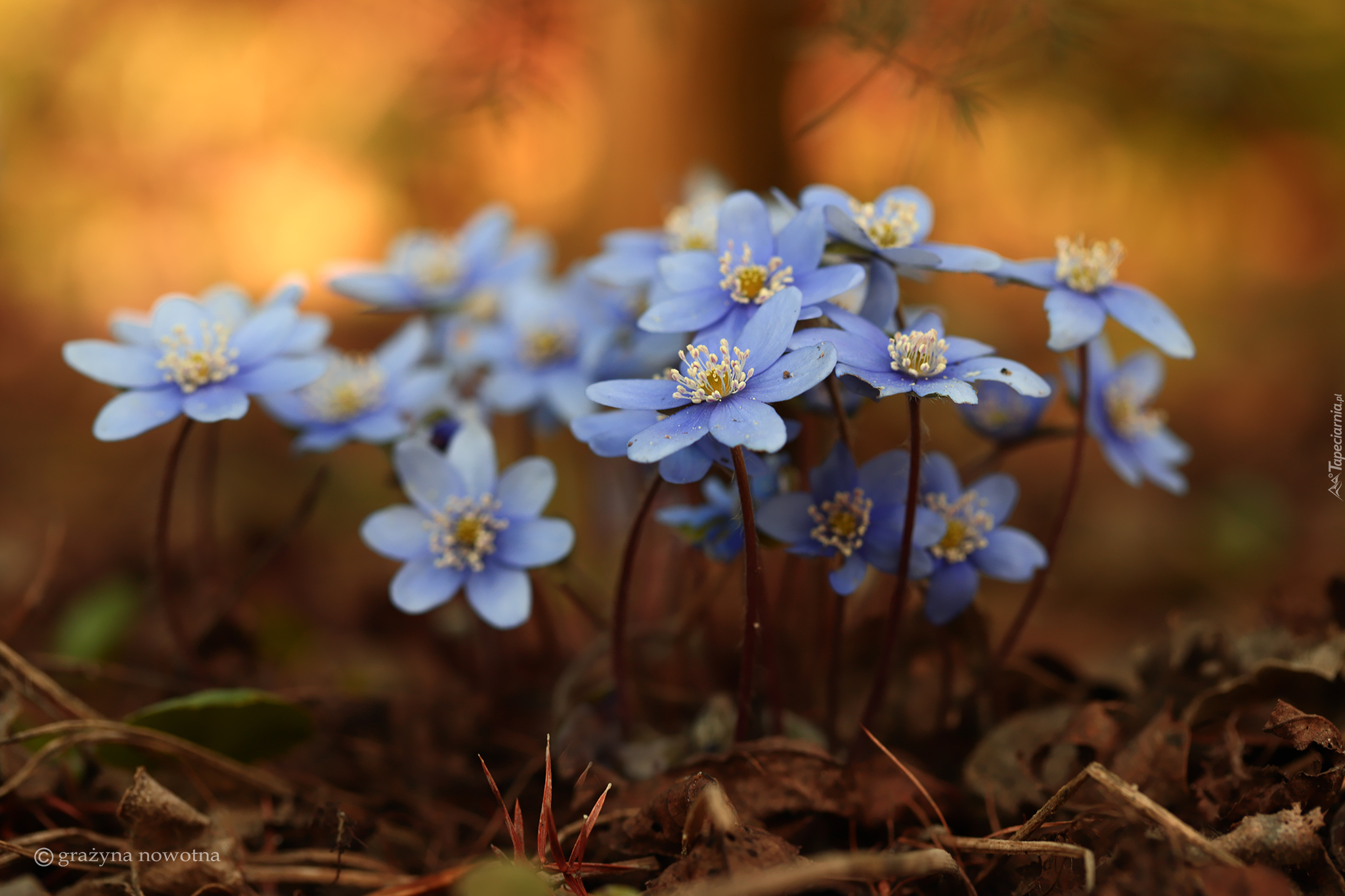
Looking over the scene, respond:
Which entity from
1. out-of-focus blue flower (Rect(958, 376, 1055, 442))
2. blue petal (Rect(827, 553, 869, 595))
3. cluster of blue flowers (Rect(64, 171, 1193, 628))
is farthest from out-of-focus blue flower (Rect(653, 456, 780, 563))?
out-of-focus blue flower (Rect(958, 376, 1055, 442))

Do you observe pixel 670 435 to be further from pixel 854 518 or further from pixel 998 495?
pixel 998 495

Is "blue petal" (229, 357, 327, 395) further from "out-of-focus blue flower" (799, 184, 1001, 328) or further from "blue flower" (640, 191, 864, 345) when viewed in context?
"out-of-focus blue flower" (799, 184, 1001, 328)

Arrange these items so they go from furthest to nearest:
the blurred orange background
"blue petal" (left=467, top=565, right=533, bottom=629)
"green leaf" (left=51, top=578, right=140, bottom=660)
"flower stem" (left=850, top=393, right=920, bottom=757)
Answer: the blurred orange background
"green leaf" (left=51, top=578, right=140, bottom=660)
"blue petal" (left=467, top=565, right=533, bottom=629)
"flower stem" (left=850, top=393, right=920, bottom=757)

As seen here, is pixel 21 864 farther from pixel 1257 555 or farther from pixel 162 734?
pixel 1257 555

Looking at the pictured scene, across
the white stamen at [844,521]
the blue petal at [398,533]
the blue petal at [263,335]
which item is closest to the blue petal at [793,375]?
the white stamen at [844,521]

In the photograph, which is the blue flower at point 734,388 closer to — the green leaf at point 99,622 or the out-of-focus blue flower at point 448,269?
the out-of-focus blue flower at point 448,269

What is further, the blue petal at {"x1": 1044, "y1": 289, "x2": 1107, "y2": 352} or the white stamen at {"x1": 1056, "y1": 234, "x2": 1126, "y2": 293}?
the white stamen at {"x1": 1056, "y1": 234, "x2": 1126, "y2": 293}

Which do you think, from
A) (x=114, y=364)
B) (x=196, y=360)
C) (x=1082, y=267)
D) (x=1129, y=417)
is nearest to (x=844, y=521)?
(x=1082, y=267)
